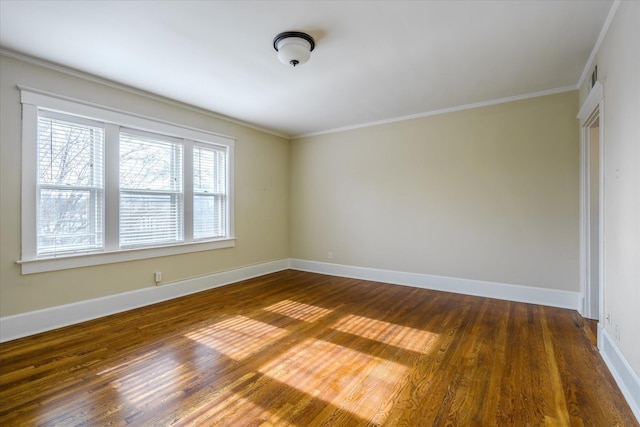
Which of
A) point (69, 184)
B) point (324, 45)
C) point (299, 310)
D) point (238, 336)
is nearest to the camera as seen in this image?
point (324, 45)

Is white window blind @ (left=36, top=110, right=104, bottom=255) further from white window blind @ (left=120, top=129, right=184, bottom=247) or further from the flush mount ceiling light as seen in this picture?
the flush mount ceiling light

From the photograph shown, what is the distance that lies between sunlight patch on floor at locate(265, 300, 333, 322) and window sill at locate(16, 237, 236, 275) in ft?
5.08

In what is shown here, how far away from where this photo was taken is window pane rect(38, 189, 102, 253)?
2.94 m

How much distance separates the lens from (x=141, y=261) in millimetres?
3666

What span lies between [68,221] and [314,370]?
306 centimetres

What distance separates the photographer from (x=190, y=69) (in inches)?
120

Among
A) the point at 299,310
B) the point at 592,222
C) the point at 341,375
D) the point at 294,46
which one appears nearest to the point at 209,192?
the point at 299,310

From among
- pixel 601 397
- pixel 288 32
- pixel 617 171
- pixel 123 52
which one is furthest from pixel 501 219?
pixel 123 52

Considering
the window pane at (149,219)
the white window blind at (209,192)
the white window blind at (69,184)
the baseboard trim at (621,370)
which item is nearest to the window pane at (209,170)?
the white window blind at (209,192)

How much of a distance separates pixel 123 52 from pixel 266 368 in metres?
3.14

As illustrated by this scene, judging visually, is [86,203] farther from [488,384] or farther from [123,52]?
[488,384]

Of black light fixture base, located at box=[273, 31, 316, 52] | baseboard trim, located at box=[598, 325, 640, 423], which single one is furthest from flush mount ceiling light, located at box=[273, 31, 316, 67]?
baseboard trim, located at box=[598, 325, 640, 423]

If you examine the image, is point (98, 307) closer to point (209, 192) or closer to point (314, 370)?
point (209, 192)

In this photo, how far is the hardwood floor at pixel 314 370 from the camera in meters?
1.73
